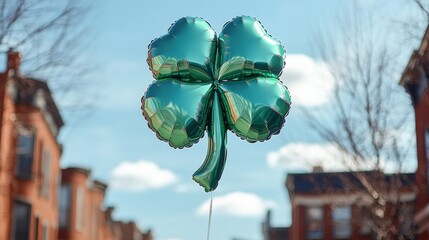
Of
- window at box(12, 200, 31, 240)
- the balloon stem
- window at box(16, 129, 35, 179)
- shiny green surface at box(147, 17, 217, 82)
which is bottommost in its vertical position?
the balloon stem

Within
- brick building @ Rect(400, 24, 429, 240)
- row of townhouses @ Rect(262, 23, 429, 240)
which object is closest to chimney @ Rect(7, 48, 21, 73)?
row of townhouses @ Rect(262, 23, 429, 240)

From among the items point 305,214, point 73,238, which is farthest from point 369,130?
point 305,214

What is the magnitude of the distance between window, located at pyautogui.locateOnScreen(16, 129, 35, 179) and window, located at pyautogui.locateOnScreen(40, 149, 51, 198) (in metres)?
1.46

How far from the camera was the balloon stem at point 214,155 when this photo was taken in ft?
24.3

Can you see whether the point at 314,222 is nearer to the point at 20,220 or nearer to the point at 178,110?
the point at 20,220

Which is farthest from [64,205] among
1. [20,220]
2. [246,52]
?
[246,52]

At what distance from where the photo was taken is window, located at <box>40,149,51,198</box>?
1339 inches

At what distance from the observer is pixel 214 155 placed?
294 inches

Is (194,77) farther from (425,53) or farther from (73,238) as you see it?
(73,238)

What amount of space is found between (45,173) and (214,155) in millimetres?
28435

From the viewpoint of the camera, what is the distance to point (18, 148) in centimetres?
3114

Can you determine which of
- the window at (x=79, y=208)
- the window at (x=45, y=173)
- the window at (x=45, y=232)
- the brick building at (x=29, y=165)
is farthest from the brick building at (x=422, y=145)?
the window at (x=79, y=208)

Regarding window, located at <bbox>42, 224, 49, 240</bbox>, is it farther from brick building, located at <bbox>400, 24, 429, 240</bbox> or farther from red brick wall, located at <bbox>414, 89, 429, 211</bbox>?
red brick wall, located at <bbox>414, 89, 429, 211</bbox>

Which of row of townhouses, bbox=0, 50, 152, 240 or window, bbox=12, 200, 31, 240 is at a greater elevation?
row of townhouses, bbox=0, 50, 152, 240
